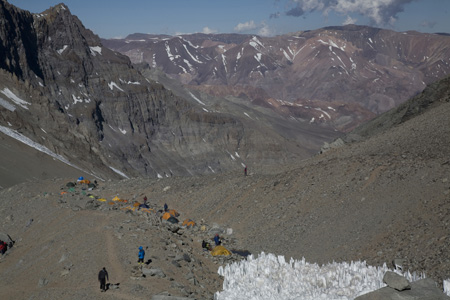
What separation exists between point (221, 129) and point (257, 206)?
Answer: 4065 inches

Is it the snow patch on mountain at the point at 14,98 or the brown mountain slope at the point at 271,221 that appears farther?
the snow patch on mountain at the point at 14,98

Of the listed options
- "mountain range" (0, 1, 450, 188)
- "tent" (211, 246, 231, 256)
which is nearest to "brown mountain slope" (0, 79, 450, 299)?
"tent" (211, 246, 231, 256)

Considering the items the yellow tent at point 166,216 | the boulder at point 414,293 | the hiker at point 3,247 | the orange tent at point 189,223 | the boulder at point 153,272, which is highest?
the yellow tent at point 166,216

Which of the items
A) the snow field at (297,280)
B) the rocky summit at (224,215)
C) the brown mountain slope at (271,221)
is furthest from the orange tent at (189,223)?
the snow field at (297,280)

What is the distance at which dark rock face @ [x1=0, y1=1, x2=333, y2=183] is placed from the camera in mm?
81312

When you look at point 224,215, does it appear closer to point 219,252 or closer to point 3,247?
point 219,252

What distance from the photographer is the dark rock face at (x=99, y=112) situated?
81.3m

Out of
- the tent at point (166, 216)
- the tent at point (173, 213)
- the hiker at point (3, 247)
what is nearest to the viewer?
the hiker at point (3, 247)

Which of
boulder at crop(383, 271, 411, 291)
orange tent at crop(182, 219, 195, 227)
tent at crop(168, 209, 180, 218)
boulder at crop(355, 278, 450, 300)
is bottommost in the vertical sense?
boulder at crop(355, 278, 450, 300)

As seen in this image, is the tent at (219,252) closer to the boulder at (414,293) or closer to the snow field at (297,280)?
the snow field at (297,280)

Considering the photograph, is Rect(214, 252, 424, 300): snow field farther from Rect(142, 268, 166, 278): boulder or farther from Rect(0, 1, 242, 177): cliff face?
Rect(0, 1, 242, 177): cliff face

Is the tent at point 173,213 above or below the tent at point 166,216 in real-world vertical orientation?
above

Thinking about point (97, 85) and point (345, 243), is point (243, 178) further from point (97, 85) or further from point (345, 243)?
point (97, 85)

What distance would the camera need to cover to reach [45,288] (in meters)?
19.7
